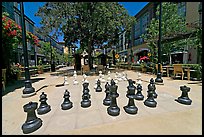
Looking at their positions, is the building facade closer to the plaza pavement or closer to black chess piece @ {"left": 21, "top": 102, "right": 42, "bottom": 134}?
the plaza pavement

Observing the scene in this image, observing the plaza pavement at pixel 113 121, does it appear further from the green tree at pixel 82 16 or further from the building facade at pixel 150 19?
the building facade at pixel 150 19

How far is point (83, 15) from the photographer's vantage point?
11.7m

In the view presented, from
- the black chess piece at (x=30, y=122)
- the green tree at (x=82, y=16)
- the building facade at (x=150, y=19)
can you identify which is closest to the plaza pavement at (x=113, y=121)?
the black chess piece at (x=30, y=122)

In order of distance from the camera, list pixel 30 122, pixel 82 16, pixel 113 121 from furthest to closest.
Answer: pixel 82 16
pixel 113 121
pixel 30 122

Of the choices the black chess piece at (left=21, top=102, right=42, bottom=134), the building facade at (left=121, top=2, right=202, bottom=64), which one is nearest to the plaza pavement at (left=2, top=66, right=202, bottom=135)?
the black chess piece at (left=21, top=102, right=42, bottom=134)

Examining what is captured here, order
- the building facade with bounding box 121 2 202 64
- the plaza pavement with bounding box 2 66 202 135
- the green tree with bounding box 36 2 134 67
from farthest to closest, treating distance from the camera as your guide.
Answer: the building facade with bounding box 121 2 202 64
the green tree with bounding box 36 2 134 67
the plaza pavement with bounding box 2 66 202 135

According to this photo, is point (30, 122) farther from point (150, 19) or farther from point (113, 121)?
point (150, 19)

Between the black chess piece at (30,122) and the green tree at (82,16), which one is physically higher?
the green tree at (82,16)

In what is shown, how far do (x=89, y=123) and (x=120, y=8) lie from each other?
42.0ft

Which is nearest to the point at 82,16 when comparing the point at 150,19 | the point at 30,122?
the point at 30,122

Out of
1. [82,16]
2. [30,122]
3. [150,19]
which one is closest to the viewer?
[30,122]

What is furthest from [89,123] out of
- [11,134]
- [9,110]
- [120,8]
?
[120,8]

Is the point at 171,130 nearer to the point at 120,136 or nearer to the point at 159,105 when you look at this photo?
the point at 120,136

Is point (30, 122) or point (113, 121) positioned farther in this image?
point (113, 121)
